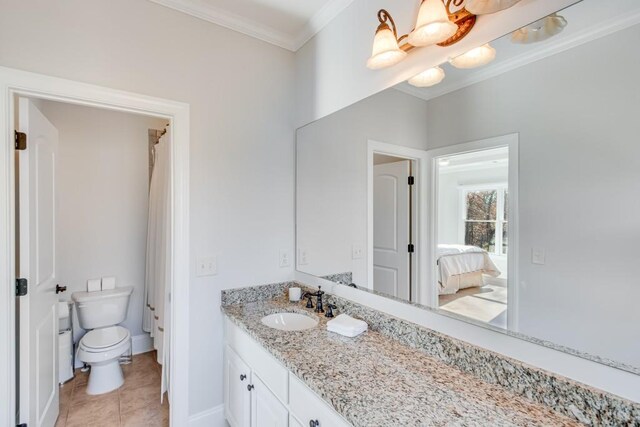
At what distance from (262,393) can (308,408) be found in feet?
1.40

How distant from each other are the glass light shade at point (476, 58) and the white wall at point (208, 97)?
126 cm

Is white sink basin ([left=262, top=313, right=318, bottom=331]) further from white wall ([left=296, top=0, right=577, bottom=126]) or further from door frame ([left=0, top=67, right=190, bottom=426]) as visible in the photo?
white wall ([left=296, top=0, right=577, bottom=126])

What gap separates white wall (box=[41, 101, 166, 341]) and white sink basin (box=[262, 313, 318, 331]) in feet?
6.63

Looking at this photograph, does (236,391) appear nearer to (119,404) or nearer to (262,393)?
(262,393)

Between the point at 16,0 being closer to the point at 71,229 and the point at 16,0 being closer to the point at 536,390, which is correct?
the point at 71,229

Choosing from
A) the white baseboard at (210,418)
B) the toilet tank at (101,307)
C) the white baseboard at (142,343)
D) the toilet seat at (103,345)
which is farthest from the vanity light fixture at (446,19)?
the white baseboard at (142,343)

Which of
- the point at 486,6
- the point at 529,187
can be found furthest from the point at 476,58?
the point at 529,187

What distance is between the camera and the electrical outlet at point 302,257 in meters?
2.17

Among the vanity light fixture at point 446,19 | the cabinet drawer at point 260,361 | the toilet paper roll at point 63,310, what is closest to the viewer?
the vanity light fixture at point 446,19

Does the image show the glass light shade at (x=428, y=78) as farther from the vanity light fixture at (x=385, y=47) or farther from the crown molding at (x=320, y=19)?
Answer: the crown molding at (x=320, y=19)

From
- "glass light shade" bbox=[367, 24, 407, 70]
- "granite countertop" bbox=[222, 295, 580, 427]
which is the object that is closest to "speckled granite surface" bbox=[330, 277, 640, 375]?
"granite countertop" bbox=[222, 295, 580, 427]

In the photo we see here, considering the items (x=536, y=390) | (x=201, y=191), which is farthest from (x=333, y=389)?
(x=201, y=191)

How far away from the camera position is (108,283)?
289cm

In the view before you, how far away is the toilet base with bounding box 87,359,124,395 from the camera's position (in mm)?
2406
